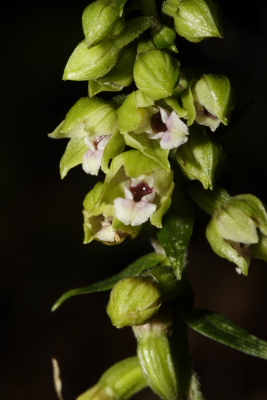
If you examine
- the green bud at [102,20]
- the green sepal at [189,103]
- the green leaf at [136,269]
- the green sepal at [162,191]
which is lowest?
the green leaf at [136,269]

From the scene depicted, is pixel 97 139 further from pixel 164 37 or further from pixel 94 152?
pixel 164 37

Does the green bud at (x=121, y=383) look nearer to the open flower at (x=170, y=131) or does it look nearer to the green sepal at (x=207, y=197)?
the green sepal at (x=207, y=197)

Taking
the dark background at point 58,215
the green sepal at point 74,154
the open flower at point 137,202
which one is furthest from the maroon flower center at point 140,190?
the dark background at point 58,215

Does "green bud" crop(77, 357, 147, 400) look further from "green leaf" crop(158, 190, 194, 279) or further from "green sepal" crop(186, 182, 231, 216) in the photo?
"green sepal" crop(186, 182, 231, 216)

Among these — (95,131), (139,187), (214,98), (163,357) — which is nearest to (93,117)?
(95,131)

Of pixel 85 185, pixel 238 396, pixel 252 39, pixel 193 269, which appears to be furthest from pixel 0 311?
pixel 252 39

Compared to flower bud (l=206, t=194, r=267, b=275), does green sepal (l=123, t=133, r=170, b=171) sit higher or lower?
higher

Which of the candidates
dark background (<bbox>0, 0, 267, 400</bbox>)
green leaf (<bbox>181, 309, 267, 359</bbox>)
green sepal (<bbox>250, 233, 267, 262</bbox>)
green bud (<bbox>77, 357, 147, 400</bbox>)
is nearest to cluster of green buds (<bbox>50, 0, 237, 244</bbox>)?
green sepal (<bbox>250, 233, 267, 262</bbox>)
